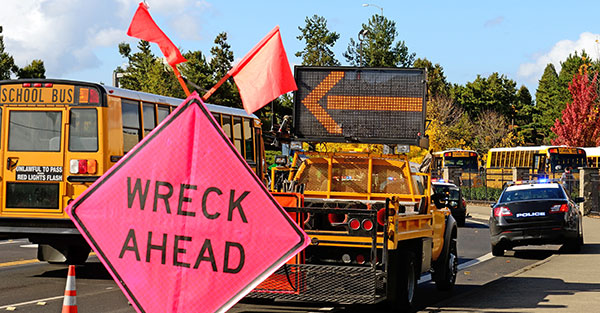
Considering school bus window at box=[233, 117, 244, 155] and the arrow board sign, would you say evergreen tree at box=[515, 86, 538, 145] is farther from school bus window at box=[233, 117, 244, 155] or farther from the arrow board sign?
the arrow board sign

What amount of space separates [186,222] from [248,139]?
1489 centimetres

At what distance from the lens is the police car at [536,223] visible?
779 inches

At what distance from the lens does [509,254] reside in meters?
21.4

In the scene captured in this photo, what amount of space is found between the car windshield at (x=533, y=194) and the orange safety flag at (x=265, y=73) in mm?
15711

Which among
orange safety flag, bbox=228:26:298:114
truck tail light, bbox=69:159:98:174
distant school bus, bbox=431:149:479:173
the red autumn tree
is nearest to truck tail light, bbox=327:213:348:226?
orange safety flag, bbox=228:26:298:114

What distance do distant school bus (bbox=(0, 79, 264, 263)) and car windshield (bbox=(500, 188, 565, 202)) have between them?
9795 mm

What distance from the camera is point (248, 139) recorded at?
20.8 metres

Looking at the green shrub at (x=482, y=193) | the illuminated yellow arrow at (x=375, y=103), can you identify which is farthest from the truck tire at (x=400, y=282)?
the green shrub at (x=482, y=193)

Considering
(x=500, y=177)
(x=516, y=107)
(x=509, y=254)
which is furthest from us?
(x=516, y=107)

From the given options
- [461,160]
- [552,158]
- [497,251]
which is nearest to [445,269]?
[497,251]

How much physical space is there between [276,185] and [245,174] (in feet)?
24.2

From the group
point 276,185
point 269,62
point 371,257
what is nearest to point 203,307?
point 269,62

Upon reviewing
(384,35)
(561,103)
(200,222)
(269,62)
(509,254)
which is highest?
(384,35)

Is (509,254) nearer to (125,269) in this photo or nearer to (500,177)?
(125,269)
